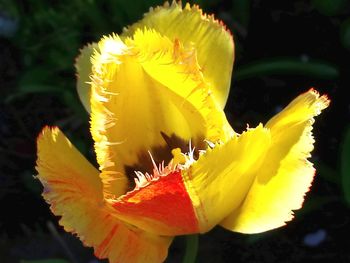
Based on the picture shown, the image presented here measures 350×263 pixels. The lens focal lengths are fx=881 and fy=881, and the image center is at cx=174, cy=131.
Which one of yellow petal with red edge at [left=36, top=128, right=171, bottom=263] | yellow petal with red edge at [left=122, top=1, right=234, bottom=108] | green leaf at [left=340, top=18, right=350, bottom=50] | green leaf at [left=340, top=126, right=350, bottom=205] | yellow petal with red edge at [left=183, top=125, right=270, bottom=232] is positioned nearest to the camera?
yellow petal with red edge at [left=183, top=125, right=270, bottom=232]

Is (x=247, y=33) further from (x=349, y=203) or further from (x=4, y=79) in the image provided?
(x=4, y=79)

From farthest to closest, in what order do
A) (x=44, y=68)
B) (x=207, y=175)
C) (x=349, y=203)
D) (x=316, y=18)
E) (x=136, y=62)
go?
(x=44, y=68), (x=316, y=18), (x=349, y=203), (x=136, y=62), (x=207, y=175)

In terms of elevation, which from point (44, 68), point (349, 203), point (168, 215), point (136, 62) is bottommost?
point (349, 203)

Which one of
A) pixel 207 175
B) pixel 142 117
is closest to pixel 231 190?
pixel 207 175

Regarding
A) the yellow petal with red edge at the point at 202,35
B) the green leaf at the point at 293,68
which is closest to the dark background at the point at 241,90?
the green leaf at the point at 293,68

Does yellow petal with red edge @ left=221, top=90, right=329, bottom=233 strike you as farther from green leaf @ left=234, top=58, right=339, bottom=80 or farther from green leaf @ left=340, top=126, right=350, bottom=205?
green leaf @ left=234, top=58, right=339, bottom=80

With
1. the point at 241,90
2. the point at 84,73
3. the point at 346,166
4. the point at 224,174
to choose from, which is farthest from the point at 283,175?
the point at 241,90

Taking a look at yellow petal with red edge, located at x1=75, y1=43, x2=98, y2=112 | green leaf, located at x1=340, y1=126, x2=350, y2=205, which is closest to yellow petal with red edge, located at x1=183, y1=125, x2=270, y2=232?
yellow petal with red edge, located at x1=75, y1=43, x2=98, y2=112
